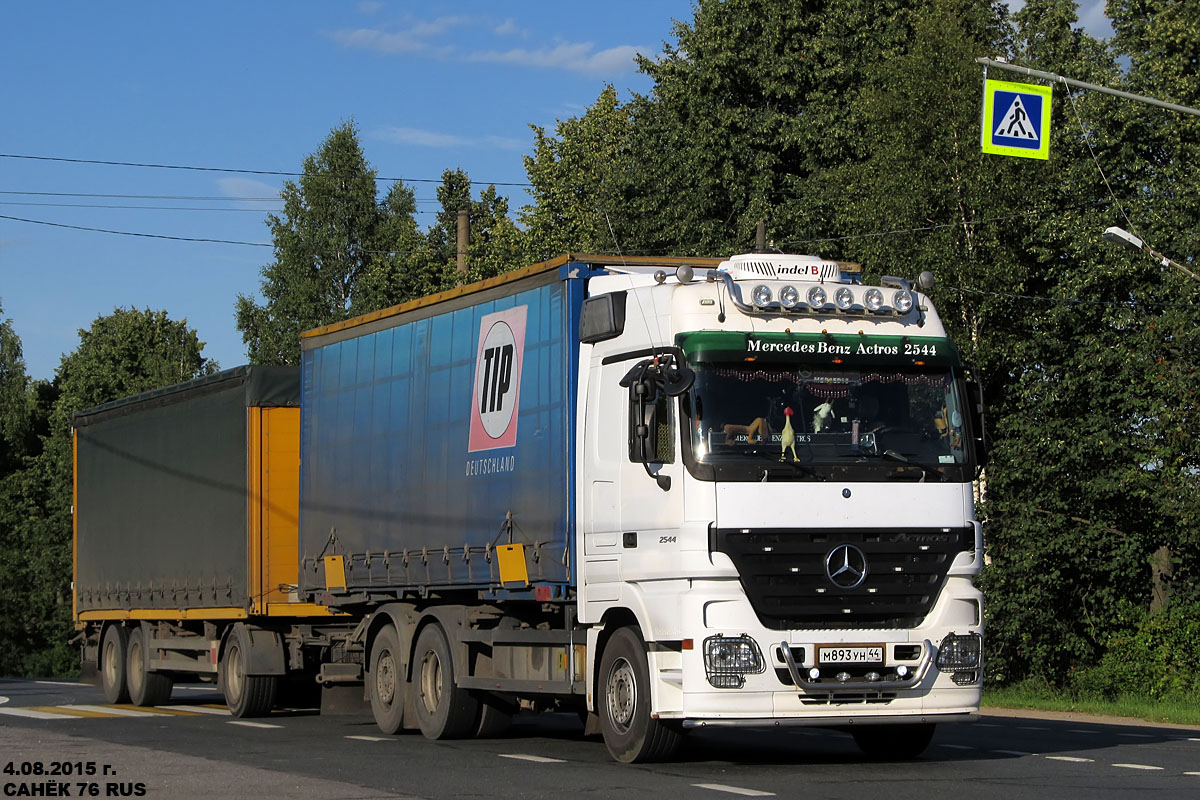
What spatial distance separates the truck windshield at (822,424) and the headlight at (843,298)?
0.54 m

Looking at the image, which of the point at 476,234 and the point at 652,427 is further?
the point at 476,234

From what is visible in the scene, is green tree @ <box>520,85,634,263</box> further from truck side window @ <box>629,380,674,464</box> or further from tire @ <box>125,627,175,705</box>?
truck side window @ <box>629,380,674,464</box>

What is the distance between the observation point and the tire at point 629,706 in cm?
1282

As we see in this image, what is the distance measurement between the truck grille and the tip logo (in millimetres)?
3381

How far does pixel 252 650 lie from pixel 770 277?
30.7 ft

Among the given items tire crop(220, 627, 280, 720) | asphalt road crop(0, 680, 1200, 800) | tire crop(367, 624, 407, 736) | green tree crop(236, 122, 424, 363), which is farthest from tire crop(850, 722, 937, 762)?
green tree crop(236, 122, 424, 363)

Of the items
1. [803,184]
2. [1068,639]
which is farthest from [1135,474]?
[803,184]

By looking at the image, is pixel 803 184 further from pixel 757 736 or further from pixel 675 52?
pixel 757 736

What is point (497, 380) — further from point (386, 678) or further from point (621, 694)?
point (386, 678)

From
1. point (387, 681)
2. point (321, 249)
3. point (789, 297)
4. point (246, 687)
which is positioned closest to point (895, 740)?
point (789, 297)

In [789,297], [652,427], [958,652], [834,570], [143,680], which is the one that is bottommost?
[143,680]

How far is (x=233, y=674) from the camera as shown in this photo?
20.9 metres

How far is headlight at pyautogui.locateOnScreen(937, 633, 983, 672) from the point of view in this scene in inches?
502

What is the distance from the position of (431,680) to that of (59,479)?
5997 cm
